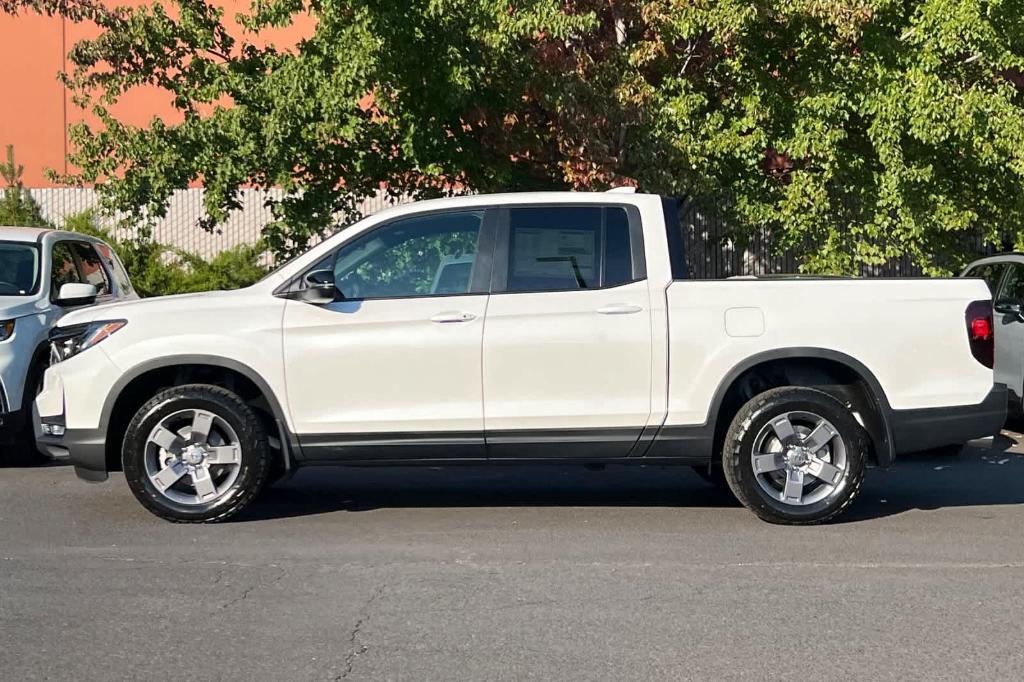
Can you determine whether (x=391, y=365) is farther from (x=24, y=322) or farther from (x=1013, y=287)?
(x=1013, y=287)

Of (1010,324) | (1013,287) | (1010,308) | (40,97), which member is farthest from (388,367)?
(40,97)

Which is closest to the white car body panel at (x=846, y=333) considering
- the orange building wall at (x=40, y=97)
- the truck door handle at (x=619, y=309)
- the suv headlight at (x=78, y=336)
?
the truck door handle at (x=619, y=309)

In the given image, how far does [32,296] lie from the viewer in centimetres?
1056

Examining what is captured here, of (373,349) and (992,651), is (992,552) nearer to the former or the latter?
(992,651)

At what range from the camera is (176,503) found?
7914 millimetres

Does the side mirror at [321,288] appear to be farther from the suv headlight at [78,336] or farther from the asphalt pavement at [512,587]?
the asphalt pavement at [512,587]

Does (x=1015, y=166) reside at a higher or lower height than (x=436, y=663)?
higher

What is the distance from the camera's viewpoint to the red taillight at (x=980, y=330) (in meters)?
7.84

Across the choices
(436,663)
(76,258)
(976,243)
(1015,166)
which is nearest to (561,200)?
(436,663)

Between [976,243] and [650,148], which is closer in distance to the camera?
[650,148]

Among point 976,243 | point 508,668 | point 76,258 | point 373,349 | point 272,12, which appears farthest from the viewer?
point 976,243

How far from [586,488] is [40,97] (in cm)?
2146

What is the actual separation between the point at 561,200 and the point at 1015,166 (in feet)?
24.5

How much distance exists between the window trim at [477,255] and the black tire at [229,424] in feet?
2.37
